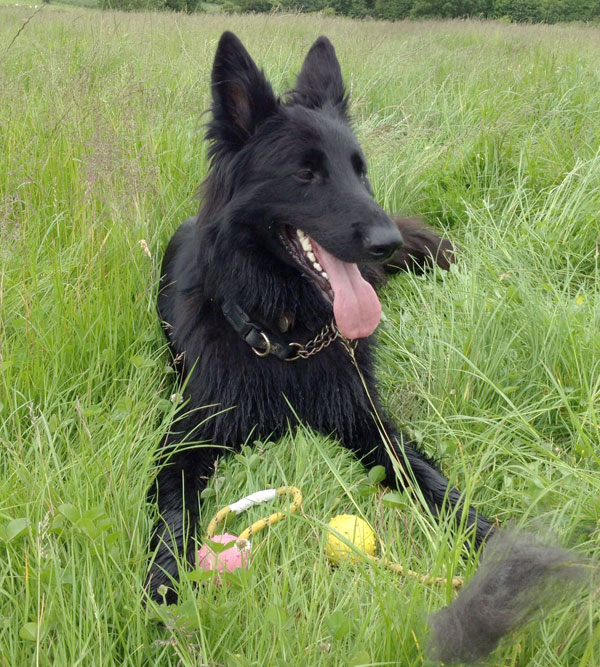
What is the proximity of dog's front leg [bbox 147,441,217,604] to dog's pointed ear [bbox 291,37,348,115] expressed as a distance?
1.40 m

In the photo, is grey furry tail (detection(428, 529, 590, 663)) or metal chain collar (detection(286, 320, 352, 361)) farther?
metal chain collar (detection(286, 320, 352, 361))

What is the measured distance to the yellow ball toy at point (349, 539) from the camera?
158 centimetres

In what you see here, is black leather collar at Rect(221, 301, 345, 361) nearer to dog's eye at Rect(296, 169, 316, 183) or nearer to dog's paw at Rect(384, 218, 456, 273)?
dog's eye at Rect(296, 169, 316, 183)

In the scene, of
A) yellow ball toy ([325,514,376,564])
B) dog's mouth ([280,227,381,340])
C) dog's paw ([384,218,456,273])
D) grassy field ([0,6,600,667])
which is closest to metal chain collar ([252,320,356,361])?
dog's mouth ([280,227,381,340])

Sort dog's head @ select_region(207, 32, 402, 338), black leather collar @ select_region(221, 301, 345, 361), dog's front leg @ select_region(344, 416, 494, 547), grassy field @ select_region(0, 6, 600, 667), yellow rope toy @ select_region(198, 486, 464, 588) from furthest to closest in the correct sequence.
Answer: black leather collar @ select_region(221, 301, 345, 361) → dog's head @ select_region(207, 32, 402, 338) → dog's front leg @ select_region(344, 416, 494, 547) → yellow rope toy @ select_region(198, 486, 464, 588) → grassy field @ select_region(0, 6, 600, 667)

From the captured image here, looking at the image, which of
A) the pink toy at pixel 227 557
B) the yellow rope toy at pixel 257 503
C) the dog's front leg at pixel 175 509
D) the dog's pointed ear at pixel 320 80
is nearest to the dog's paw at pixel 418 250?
the dog's pointed ear at pixel 320 80

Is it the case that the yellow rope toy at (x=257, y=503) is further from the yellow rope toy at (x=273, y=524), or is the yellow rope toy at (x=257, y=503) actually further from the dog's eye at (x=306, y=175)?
the dog's eye at (x=306, y=175)

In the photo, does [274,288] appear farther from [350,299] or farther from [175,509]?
[175,509]

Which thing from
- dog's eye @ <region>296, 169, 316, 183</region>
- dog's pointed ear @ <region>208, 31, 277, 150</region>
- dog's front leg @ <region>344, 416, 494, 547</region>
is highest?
dog's pointed ear @ <region>208, 31, 277, 150</region>

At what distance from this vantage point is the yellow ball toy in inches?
62.2

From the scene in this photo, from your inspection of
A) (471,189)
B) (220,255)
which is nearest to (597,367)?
(220,255)

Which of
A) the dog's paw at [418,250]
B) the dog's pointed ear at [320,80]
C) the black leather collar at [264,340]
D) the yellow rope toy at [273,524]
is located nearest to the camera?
the yellow rope toy at [273,524]

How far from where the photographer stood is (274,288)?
219 centimetres

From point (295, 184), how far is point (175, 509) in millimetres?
1128
